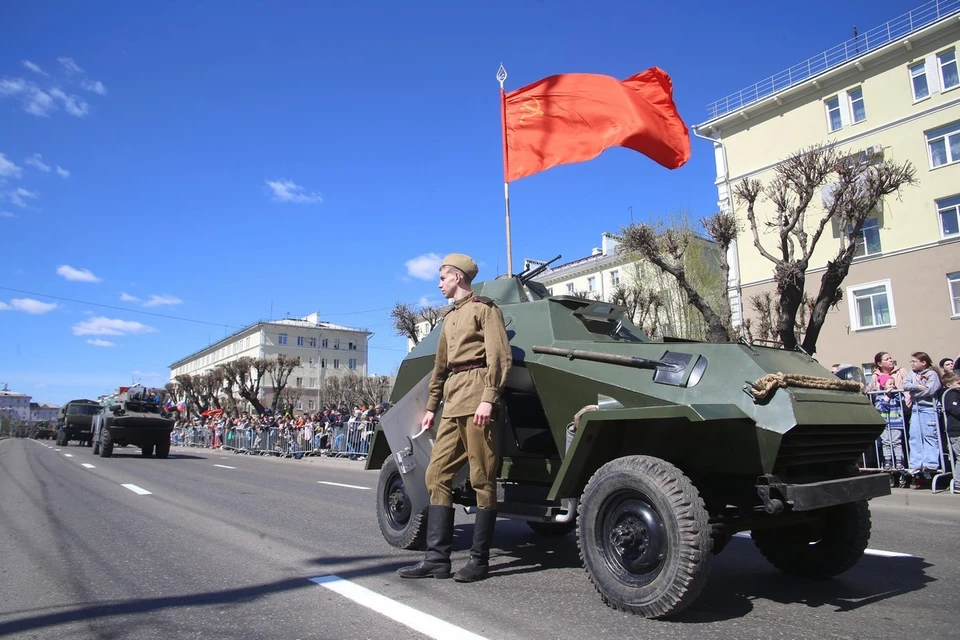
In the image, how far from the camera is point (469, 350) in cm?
463

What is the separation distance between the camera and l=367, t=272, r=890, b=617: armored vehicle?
3.54 meters

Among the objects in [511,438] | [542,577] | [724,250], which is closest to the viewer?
[542,577]

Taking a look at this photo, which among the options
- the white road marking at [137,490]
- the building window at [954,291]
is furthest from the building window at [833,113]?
the white road marking at [137,490]

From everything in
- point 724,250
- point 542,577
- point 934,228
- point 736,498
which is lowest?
point 542,577

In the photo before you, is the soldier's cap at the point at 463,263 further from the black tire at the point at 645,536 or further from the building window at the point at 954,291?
the building window at the point at 954,291

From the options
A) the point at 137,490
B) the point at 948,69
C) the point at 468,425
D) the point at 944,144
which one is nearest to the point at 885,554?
the point at 468,425

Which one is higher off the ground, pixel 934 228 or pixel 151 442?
pixel 934 228

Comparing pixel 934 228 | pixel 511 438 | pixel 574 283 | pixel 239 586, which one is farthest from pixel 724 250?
pixel 574 283

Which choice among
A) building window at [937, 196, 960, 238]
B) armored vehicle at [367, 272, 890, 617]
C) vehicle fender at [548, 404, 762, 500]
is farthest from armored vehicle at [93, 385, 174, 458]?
building window at [937, 196, 960, 238]

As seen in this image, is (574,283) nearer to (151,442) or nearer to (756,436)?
(151,442)

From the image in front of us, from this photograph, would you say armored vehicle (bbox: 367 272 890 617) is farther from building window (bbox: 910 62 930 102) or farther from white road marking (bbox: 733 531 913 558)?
building window (bbox: 910 62 930 102)

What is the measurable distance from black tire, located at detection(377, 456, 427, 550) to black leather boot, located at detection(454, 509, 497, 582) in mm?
965

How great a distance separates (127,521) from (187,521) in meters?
0.68

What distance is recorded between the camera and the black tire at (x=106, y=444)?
2125cm
